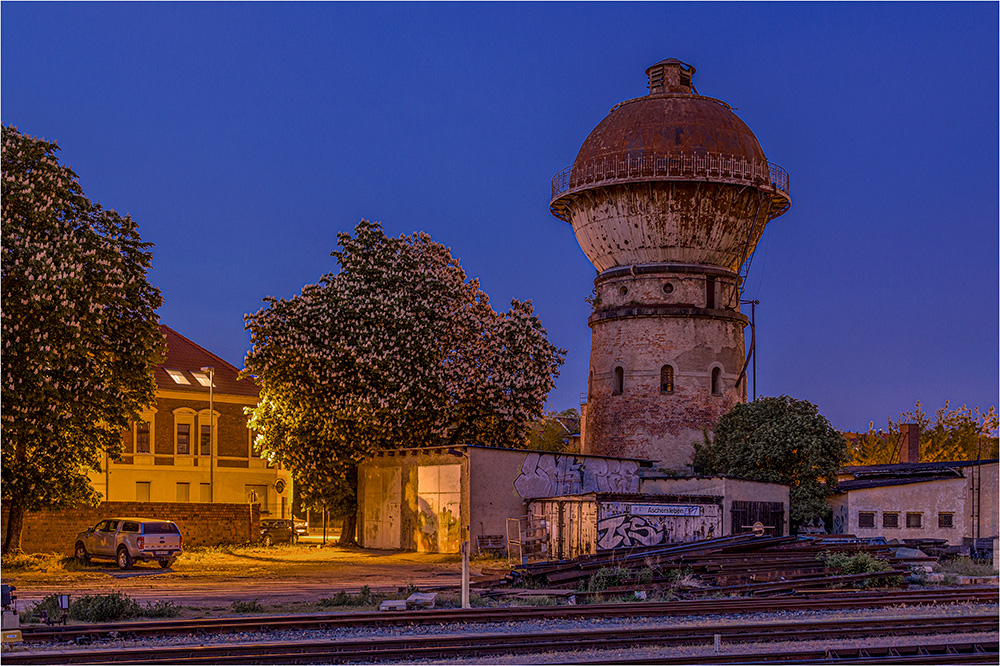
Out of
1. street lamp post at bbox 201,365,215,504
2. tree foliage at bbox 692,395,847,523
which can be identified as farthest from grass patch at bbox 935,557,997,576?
street lamp post at bbox 201,365,215,504

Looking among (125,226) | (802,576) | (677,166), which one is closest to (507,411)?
(677,166)

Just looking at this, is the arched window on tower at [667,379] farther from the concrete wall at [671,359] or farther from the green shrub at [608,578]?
the green shrub at [608,578]

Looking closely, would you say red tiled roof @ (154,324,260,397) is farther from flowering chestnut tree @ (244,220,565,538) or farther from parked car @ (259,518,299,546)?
flowering chestnut tree @ (244,220,565,538)

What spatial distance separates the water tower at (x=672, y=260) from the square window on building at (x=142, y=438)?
874 inches

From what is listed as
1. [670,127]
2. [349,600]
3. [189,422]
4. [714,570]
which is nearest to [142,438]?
[189,422]

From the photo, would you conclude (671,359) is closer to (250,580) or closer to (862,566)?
(862,566)

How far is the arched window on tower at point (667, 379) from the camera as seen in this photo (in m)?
49.1

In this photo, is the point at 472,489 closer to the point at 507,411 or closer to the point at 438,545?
the point at 438,545

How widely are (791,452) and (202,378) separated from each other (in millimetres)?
30192

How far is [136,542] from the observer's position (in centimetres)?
3297

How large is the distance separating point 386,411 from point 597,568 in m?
17.6

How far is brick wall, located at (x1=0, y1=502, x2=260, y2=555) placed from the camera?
119ft

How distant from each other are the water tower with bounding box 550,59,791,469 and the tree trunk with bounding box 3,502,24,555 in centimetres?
2470

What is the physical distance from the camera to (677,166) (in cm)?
→ 4788
